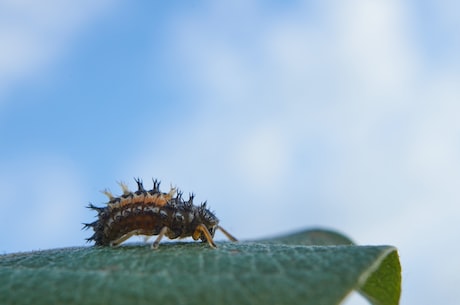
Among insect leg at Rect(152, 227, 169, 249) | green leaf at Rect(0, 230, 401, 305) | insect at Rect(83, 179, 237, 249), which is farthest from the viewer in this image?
insect at Rect(83, 179, 237, 249)

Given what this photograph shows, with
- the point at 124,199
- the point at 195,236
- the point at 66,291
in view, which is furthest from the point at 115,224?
the point at 66,291

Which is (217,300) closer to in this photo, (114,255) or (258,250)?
(258,250)

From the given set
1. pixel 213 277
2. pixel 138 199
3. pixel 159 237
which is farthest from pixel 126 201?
pixel 213 277

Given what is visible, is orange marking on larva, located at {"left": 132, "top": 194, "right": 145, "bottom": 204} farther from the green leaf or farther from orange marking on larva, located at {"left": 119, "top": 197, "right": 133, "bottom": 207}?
the green leaf

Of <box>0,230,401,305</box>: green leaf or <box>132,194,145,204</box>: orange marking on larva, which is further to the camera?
<box>132,194,145,204</box>: orange marking on larva

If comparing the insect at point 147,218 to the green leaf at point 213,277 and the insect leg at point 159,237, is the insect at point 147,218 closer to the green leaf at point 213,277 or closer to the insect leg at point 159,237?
the insect leg at point 159,237

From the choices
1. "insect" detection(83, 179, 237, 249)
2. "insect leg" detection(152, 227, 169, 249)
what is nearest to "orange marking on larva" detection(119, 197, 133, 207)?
"insect" detection(83, 179, 237, 249)
